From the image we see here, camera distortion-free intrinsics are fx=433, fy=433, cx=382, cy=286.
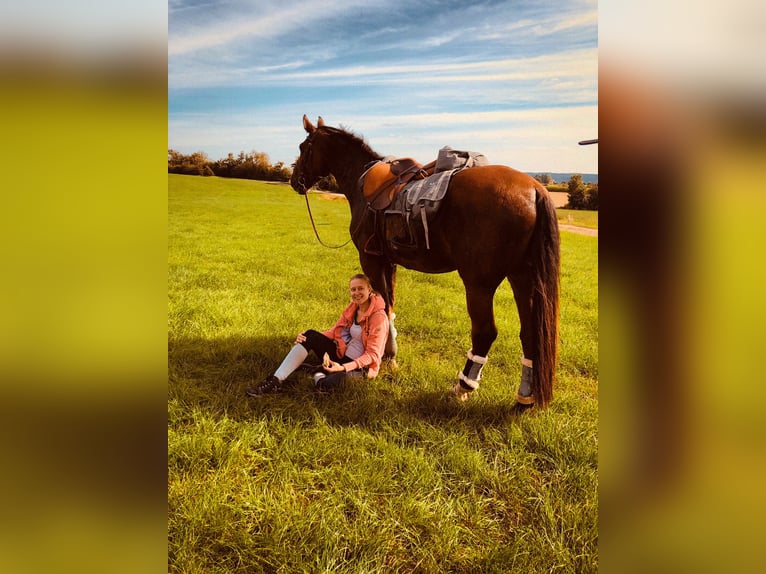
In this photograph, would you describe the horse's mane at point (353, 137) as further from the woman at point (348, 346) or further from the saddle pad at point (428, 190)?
the woman at point (348, 346)

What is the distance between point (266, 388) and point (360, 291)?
3.72 ft

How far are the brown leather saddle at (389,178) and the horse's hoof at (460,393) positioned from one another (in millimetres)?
1695

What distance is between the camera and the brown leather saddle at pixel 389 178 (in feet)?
12.7

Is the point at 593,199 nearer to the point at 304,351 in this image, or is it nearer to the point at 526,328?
the point at 526,328

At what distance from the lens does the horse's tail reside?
3.07 metres

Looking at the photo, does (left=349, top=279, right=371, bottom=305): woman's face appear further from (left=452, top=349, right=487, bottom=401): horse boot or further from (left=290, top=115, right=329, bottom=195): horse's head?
(left=290, top=115, right=329, bottom=195): horse's head

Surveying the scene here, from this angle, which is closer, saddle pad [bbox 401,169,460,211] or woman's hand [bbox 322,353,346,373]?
saddle pad [bbox 401,169,460,211]

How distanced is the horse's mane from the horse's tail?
2.06 m

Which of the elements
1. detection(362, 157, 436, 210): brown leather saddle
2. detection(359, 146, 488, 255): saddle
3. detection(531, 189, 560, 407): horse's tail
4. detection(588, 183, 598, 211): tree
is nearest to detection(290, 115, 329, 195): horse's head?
detection(359, 146, 488, 255): saddle
